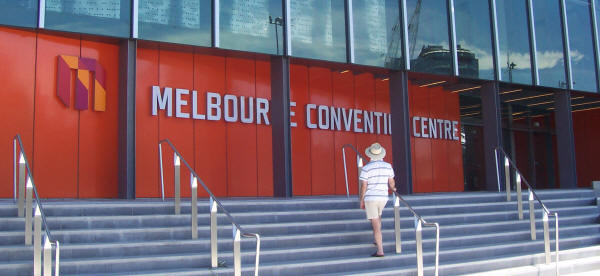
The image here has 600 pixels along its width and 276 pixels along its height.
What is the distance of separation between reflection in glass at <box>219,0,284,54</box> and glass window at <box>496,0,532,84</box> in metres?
6.42

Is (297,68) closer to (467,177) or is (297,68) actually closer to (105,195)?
(105,195)

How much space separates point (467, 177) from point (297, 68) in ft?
25.8

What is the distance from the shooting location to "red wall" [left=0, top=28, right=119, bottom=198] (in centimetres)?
1112

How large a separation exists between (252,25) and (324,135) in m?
4.31

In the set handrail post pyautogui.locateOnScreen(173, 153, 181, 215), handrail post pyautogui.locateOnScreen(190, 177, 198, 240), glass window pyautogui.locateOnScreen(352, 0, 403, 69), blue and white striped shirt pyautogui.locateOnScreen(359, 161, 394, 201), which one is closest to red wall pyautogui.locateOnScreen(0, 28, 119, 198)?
handrail post pyautogui.locateOnScreen(173, 153, 181, 215)

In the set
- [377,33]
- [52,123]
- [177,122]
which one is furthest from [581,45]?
[52,123]

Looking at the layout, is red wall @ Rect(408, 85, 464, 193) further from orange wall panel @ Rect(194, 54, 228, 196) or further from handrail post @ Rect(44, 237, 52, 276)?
handrail post @ Rect(44, 237, 52, 276)

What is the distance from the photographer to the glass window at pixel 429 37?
14125 mm

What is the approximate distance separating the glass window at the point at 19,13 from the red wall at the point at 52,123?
1.34 meters

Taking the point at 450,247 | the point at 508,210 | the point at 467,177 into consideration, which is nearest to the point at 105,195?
the point at 450,247

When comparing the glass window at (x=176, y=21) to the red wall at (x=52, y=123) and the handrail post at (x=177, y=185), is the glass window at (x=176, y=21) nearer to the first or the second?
the red wall at (x=52, y=123)

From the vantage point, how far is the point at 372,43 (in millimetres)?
13523

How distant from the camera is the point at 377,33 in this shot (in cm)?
1362

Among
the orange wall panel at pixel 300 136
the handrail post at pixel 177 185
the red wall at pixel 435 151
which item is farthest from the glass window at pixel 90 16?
the red wall at pixel 435 151
